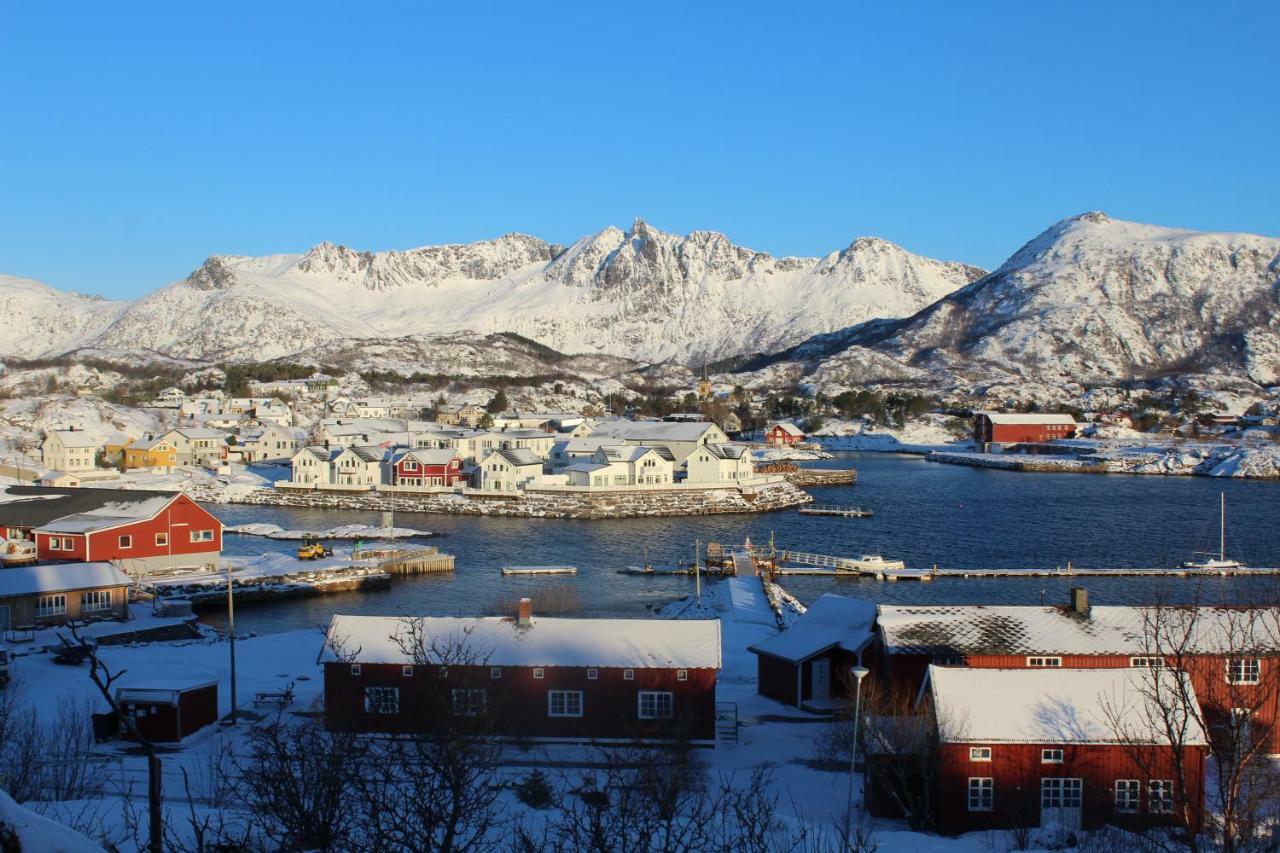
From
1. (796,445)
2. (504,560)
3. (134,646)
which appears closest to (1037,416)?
(796,445)

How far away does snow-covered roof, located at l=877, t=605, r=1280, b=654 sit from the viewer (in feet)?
43.8

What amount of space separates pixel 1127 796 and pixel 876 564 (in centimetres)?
1863

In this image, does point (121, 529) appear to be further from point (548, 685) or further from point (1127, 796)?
point (1127, 796)

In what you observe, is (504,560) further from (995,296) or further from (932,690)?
(995,296)

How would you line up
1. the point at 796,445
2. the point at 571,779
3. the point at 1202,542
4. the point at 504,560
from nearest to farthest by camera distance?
the point at 571,779
the point at 504,560
the point at 1202,542
the point at 796,445

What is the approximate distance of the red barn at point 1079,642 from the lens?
12.8 metres

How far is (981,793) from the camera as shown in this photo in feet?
33.7

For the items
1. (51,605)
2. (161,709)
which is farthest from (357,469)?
(161,709)

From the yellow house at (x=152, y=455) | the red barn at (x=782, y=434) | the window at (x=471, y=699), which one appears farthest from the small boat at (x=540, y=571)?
the red barn at (x=782, y=434)

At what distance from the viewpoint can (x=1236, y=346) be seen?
423 feet

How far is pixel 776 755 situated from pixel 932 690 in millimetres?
2640

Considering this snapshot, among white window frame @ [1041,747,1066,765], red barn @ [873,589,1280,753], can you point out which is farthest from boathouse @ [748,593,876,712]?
white window frame @ [1041,747,1066,765]

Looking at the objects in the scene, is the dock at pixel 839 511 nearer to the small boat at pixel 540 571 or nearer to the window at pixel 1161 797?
the small boat at pixel 540 571

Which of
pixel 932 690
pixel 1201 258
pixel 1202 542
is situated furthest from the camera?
pixel 1201 258
